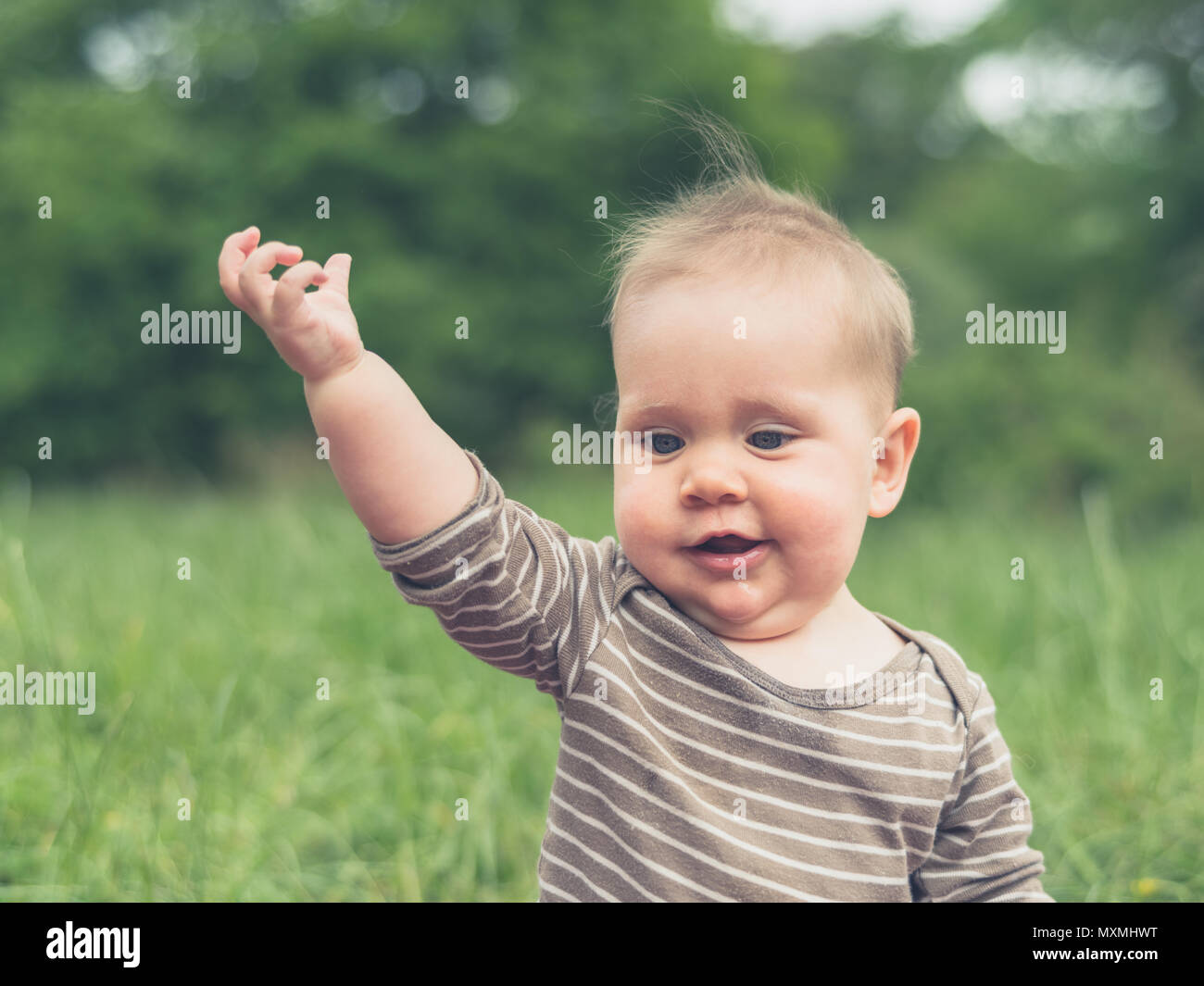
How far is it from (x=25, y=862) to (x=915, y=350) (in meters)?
1.85

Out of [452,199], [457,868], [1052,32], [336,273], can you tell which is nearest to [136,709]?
[457,868]

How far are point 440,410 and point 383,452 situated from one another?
8617mm

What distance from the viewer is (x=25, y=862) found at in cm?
206

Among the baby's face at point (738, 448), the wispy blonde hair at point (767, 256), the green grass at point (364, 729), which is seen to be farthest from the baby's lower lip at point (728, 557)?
the green grass at point (364, 729)

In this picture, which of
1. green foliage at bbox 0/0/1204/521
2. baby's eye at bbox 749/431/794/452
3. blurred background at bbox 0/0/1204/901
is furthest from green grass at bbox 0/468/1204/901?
green foliage at bbox 0/0/1204/521

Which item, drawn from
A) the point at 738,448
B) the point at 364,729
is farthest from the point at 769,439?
the point at 364,729

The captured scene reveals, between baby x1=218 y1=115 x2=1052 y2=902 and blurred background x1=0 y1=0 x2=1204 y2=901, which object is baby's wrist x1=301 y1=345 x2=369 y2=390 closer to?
baby x1=218 y1=115 x2=1052 y2=902

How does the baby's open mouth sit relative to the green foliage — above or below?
below

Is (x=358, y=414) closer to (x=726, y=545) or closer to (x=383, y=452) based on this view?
(x=383, y=452)

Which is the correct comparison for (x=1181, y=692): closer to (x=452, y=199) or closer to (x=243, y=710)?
(x=243, y=710)

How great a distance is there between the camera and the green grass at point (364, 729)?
7.22 ft

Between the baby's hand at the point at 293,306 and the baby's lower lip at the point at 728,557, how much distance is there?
1.53 feet

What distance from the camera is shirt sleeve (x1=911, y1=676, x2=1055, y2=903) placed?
1426 mm

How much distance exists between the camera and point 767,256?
1.35 m
